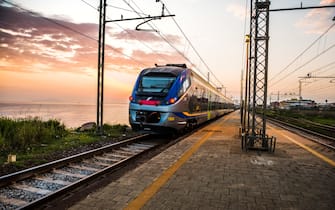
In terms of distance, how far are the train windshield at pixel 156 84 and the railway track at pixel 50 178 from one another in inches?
140

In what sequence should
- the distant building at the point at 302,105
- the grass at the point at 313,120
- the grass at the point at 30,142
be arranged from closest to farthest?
the grass at the point at 30,142
the grass at the point at 313,120
the distant building at the point at 302,105

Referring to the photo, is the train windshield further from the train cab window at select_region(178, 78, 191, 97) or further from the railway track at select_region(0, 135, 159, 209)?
the railway track at select_region(0, 135, 159, 209)

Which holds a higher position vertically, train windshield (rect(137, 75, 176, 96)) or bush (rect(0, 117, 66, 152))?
train windshield (rect(137, 75, 176, 96))

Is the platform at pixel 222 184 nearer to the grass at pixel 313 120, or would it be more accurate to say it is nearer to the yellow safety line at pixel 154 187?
the yellow safety line at pixel 154 187

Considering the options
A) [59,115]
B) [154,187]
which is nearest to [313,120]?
[154,187]

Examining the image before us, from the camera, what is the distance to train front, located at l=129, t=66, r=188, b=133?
989 centimetres

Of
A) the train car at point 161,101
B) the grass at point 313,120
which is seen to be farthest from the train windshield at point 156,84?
the grass at point 313,120

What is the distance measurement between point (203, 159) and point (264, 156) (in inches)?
74.8

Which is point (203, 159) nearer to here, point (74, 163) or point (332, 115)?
point (74, 163)

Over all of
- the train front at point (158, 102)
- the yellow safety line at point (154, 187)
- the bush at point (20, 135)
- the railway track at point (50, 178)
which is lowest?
the railway track at point (50, 178)

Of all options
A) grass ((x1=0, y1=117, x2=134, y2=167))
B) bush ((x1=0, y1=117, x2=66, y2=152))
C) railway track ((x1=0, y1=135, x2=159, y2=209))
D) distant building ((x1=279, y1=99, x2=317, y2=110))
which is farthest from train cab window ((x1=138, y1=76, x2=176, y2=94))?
distant building ((x1=279, y1=99, x2=317, y2=110))

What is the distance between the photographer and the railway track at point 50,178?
4098mm

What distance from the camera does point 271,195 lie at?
4.02 metres

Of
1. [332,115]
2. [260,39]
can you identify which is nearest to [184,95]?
[260,39]
